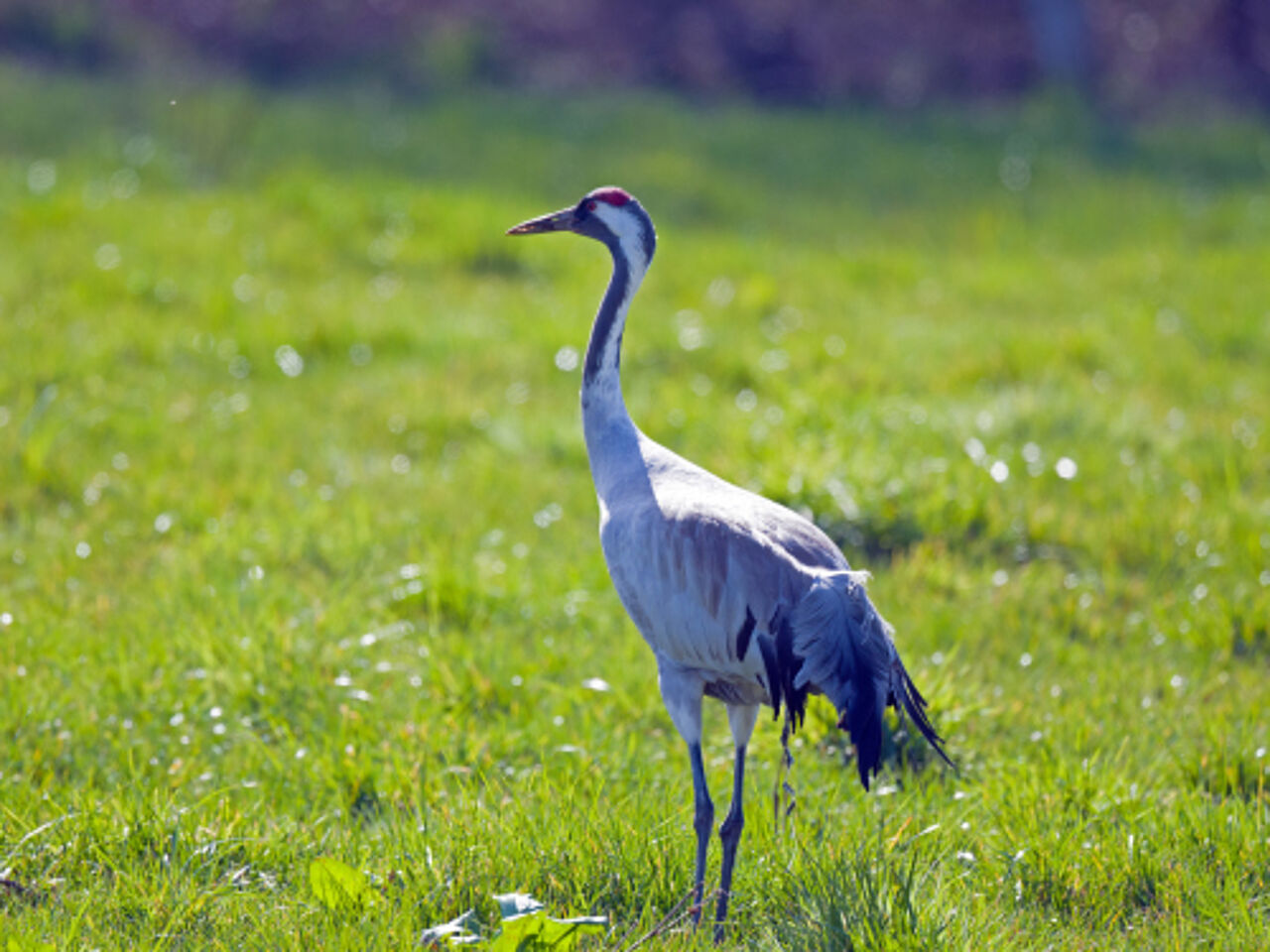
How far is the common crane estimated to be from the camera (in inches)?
120

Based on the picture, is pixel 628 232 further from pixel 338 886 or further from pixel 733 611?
pixel 338 886

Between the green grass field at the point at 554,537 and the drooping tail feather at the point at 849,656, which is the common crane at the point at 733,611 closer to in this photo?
the drooping tail feather at the point at 849,656

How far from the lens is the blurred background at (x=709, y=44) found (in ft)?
46.6

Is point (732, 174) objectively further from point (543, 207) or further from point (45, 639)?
point (45, 639)

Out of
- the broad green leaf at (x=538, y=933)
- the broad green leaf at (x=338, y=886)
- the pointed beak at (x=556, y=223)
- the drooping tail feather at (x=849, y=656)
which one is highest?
the pointed beak at (x=556, y=223)

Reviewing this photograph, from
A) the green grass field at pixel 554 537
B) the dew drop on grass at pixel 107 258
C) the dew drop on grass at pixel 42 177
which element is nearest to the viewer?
the green grass field at pixel 554 537

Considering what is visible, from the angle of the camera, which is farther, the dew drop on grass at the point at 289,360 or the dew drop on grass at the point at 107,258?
the dew drop on grass at the point at 107,258

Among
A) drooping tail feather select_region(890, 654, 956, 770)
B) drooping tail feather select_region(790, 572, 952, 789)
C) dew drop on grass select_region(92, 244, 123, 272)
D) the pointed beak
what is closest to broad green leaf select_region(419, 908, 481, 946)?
drooping tail feather select_region(790, 572, 952, 789)

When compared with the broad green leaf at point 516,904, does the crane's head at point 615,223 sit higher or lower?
higher

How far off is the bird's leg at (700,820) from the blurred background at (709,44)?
12084 millimetres

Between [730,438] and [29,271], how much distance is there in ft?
13.8

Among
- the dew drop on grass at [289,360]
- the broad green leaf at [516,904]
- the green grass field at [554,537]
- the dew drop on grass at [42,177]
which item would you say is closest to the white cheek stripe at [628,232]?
the green grass field at [554,537]

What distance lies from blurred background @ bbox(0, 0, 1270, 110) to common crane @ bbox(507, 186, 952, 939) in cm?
1162

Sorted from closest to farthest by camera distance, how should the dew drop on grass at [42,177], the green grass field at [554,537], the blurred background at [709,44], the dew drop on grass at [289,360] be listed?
the green grass field at [554,537] < the dew drop on grass at [289,360] < the dew drop on grass at [42,177] < the blurred background at [709,44]
